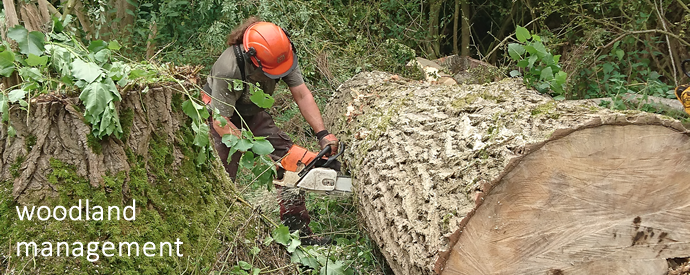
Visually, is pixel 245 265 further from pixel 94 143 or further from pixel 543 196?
pixel 543 196

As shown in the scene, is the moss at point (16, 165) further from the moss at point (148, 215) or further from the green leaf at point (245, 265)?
the green leaf at point (245, 265)

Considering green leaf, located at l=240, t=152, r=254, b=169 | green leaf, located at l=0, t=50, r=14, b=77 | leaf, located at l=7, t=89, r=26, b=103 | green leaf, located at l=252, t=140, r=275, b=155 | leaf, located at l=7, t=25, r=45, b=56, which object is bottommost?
green leaf, located at l=240, t=152, r=254, b=169

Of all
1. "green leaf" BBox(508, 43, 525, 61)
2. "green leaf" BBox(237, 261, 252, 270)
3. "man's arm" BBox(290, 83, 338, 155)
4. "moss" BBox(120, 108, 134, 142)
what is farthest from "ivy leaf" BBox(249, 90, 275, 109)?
"green leaf" BBox(508, 43, 525, 61)

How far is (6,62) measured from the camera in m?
2.19

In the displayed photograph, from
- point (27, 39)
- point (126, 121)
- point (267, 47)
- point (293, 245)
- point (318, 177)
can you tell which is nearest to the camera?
point (27, 39)

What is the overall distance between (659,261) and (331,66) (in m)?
4.26

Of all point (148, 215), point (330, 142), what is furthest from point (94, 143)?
point (330, 142)

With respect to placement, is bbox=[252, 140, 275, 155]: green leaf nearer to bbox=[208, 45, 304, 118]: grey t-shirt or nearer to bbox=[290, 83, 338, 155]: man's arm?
bbox=[208, 45, 304, 118]: grey t-shirt

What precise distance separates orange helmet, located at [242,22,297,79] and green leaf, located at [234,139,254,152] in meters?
1.18

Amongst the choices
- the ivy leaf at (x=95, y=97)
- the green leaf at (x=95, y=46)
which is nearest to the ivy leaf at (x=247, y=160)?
the ivy leaf at (x=95, y=97)

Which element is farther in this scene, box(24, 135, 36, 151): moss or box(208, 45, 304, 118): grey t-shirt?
box(208, 45, 304, 118): grey t-shirt

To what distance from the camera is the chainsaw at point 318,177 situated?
3.39 m

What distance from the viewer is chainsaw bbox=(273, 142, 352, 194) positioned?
3391 millimetres

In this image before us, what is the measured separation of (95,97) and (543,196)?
180 cm
